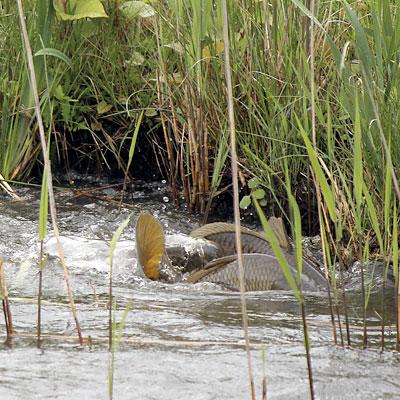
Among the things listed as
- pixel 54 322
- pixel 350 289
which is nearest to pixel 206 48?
pixel 350 289

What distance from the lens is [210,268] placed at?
3789 millimetres

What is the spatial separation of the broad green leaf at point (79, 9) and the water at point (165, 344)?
1.29 metres

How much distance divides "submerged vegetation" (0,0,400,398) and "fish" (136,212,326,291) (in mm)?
181

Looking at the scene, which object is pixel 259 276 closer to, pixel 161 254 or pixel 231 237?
pixel 161 254

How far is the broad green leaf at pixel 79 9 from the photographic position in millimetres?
4848

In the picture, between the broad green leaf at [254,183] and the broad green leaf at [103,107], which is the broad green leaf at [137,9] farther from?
the broad green leaf at [254,183]

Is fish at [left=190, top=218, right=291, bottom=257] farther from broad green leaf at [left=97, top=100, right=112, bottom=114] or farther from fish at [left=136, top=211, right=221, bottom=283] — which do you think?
broad green leaf at [left=97, top=100, right=112, bottom=114]

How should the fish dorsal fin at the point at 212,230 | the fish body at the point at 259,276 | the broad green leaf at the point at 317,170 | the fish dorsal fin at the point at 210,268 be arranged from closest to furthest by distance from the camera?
1. the broad green leaf at the point at 317,170
2. the fish body at the point at 259,276
3. the fish dorsal fin at the point at 210,268
4. the fish dorsal fin at the point at 212,230

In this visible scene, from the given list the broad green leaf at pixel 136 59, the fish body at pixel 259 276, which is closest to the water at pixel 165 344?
the fish body at pixel 259 276

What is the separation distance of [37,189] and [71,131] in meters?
0.37

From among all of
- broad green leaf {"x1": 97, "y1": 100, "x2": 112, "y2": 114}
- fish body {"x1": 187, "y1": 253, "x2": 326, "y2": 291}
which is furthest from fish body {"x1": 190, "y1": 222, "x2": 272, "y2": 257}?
broad green leaf {"x1": 97, "y1": 100, "x2": 112, "y2": 114}

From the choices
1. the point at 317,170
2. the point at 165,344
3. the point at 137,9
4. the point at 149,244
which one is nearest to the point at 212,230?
the point at 149,244

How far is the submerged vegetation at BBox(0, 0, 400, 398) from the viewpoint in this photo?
395cm

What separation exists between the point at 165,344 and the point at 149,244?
1.26 metres
